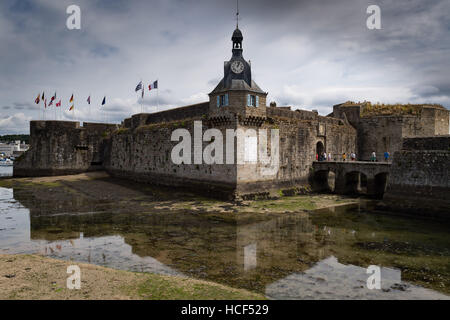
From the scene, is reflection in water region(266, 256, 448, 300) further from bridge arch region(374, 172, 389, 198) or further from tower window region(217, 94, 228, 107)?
bridge arch region(374, 172, 389, 198)

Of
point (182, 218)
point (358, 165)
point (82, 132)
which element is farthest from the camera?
point (82, 132)

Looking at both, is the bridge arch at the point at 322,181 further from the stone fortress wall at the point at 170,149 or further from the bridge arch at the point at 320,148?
the bridge arch at the point at 320,148

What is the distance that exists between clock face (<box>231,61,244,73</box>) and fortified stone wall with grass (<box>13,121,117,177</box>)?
65.6ft

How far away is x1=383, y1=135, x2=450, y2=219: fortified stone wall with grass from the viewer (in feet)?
48.8

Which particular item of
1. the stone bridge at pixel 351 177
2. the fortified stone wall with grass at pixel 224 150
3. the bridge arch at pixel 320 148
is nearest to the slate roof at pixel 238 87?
the fortified stone wall with grass at pixel 224 150

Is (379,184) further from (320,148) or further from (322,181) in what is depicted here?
(320,148)

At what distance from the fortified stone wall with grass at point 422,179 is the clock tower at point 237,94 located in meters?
8.33

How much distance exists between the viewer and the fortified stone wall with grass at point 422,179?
48.8 feet

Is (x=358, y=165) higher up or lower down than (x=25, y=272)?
higher up

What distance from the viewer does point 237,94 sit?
1775 cm

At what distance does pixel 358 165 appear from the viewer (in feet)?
67.3
